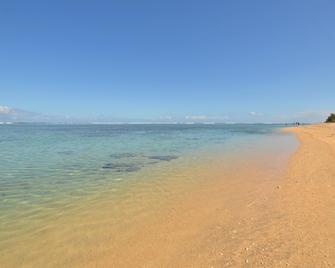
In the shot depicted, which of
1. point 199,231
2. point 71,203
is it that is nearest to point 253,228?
point 199,231

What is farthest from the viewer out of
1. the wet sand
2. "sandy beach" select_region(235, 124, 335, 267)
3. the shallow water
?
the shallow water

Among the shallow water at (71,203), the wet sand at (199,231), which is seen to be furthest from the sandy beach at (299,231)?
the shallow water at (71,203)

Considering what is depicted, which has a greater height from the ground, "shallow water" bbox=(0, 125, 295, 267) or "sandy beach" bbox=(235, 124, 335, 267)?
"sandy beach" bbox=(235, 124, 335, 267)

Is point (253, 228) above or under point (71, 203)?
above

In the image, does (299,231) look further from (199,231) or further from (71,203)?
(71,203)

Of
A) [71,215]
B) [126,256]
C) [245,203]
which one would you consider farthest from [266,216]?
[71,215]

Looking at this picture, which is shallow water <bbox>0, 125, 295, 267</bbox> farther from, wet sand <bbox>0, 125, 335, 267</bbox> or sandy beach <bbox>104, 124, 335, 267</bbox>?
sandy beach <bbox>104, 124, 335, 267</bbox>

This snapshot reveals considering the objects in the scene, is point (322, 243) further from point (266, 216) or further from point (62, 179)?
point (62, 179)

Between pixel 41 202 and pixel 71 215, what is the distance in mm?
1749

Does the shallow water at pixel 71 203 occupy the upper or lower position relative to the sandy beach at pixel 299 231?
lower

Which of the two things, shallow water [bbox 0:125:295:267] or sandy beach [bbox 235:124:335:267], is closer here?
sandy beach [bbox 235:124:335:267]

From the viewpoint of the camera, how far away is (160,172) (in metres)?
13.0

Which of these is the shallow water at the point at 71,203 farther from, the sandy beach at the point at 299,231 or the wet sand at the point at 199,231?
the sandy beach at the point at 299,231

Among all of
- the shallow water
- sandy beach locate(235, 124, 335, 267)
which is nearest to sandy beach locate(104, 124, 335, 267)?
A: sandy beach locate(235, 124, 335, 267)
